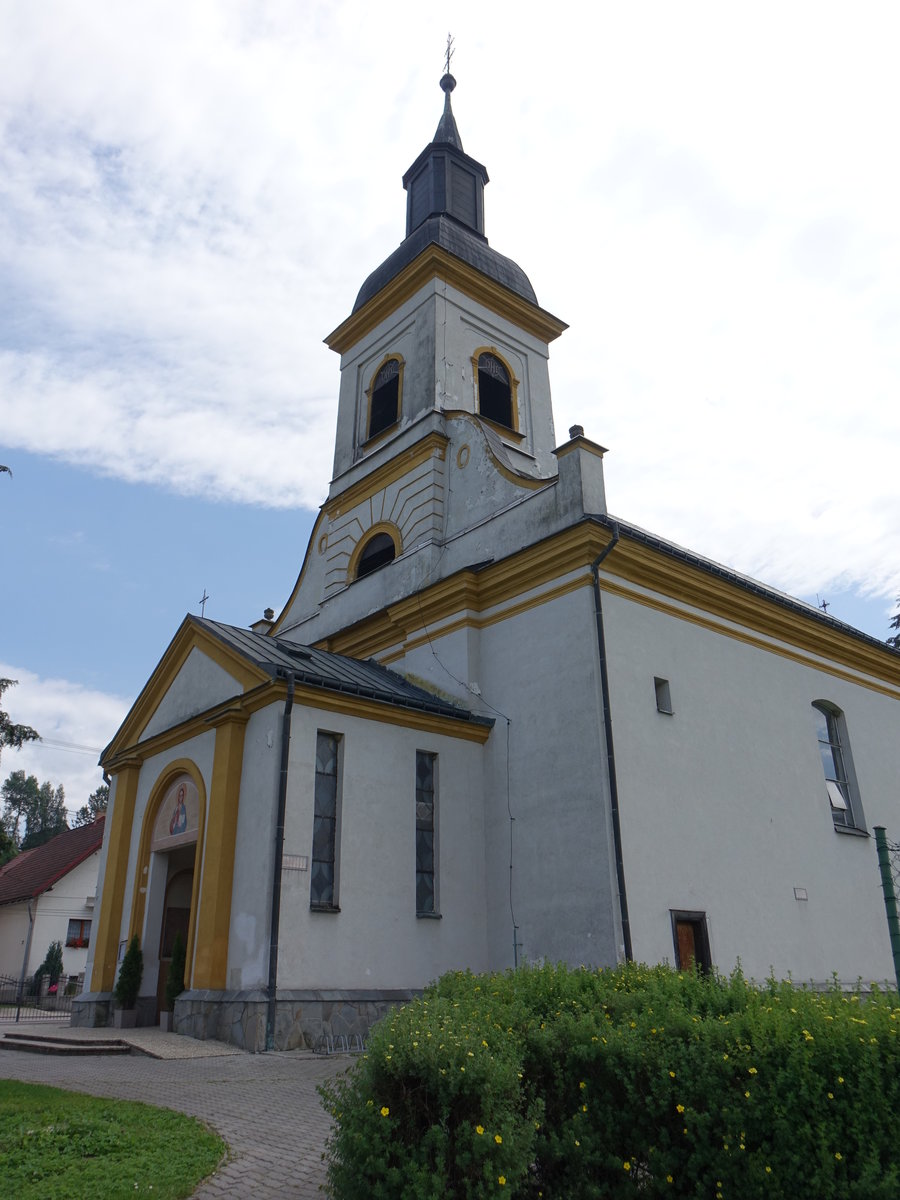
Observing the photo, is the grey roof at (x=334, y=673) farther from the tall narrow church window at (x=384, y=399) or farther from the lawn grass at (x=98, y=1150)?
the lawn grass at (x=98, y=1150)

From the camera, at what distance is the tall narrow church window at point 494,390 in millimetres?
21766

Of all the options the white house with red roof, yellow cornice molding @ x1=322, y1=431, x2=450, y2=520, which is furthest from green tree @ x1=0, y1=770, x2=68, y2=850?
yellow cornice molding @ x1=322, y1=431, x2=450, y2=520

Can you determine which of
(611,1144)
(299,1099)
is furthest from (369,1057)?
(299,1099)

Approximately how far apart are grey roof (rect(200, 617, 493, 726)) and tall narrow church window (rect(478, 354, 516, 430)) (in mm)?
7222

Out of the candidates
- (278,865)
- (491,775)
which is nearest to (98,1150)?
(278,865)

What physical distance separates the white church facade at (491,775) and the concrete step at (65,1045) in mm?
1180

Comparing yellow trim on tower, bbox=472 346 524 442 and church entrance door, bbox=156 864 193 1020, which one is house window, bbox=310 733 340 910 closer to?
church entrance door, bbox=156 864 193 1020

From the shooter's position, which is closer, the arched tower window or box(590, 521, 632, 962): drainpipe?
box(590, 521, 632, 962): drainpipe

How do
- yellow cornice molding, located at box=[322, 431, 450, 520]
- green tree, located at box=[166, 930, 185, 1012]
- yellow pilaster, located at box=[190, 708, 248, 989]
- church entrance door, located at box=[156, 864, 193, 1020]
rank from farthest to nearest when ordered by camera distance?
1. yellow cornice molding, located at box=[322, 431, 450, 520]
2. church entrance door, located at box=[156, 864, 193, 1020]
3. green tree, located at box=[166, 930, 185, 1012]
4. yellow pilaster, located at box=[190, 708, 248, 989]

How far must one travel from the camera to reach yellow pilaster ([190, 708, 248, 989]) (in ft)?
43.3

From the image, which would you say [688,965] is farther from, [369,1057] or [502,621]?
[369,1057]

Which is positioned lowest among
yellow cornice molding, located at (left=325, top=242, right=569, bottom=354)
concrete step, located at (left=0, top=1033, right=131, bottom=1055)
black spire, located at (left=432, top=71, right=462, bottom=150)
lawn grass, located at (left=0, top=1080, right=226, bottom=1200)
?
lawn grass, located at (left=0, top=1080, right=226, bottom=1200)

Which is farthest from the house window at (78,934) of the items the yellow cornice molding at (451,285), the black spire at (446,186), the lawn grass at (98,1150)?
the lawn grass at (98,1150)

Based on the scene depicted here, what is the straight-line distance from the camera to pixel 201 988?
13102 millimetres
